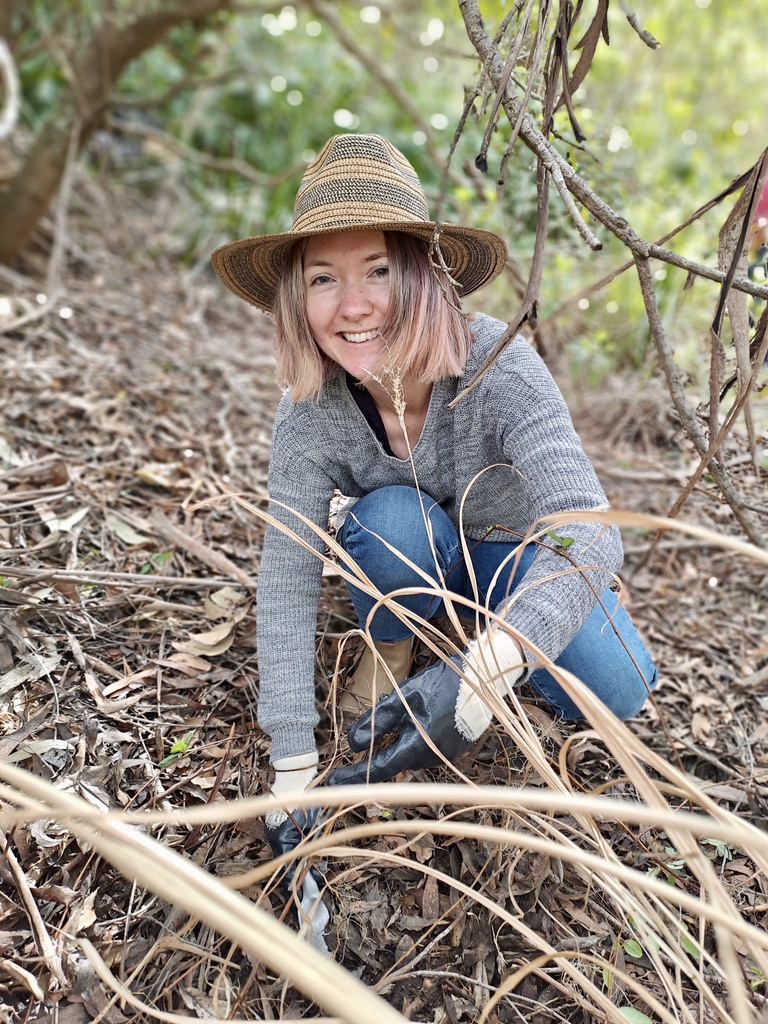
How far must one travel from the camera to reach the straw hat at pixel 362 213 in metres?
1.30

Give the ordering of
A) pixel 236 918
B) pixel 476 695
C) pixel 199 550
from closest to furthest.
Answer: pixel 236 918
pixel 476 695
pixel 199 550

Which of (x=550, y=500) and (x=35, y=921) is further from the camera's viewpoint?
(x=550, y=500)

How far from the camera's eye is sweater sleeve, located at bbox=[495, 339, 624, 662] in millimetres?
1184

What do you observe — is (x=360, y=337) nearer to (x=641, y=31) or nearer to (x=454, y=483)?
(x=454, y=483)

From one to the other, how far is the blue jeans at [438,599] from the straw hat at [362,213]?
18.4 inches

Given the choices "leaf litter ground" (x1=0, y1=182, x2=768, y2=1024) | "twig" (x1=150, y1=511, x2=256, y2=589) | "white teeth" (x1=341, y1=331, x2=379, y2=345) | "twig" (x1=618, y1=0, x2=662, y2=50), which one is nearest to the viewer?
"twig" (x1=618, y1=0, x2=662, y2=50)

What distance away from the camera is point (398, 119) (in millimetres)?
5617

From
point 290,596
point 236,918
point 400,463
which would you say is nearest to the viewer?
point 236,918

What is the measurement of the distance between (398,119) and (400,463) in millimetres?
4916

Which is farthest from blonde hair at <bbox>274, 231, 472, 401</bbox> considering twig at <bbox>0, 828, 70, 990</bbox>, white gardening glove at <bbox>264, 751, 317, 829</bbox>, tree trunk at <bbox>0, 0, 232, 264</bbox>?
tree trunk at <bbox>0, 0, 232, 264</bbox>

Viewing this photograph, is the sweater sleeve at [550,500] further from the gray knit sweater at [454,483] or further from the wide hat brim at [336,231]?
the wide hat brim at [336,231]

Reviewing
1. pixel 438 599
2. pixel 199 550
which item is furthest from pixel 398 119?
pixel 438 599

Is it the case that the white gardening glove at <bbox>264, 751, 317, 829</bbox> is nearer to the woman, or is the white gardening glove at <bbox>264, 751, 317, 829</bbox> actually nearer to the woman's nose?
the woman

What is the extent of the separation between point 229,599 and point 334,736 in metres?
0.46
